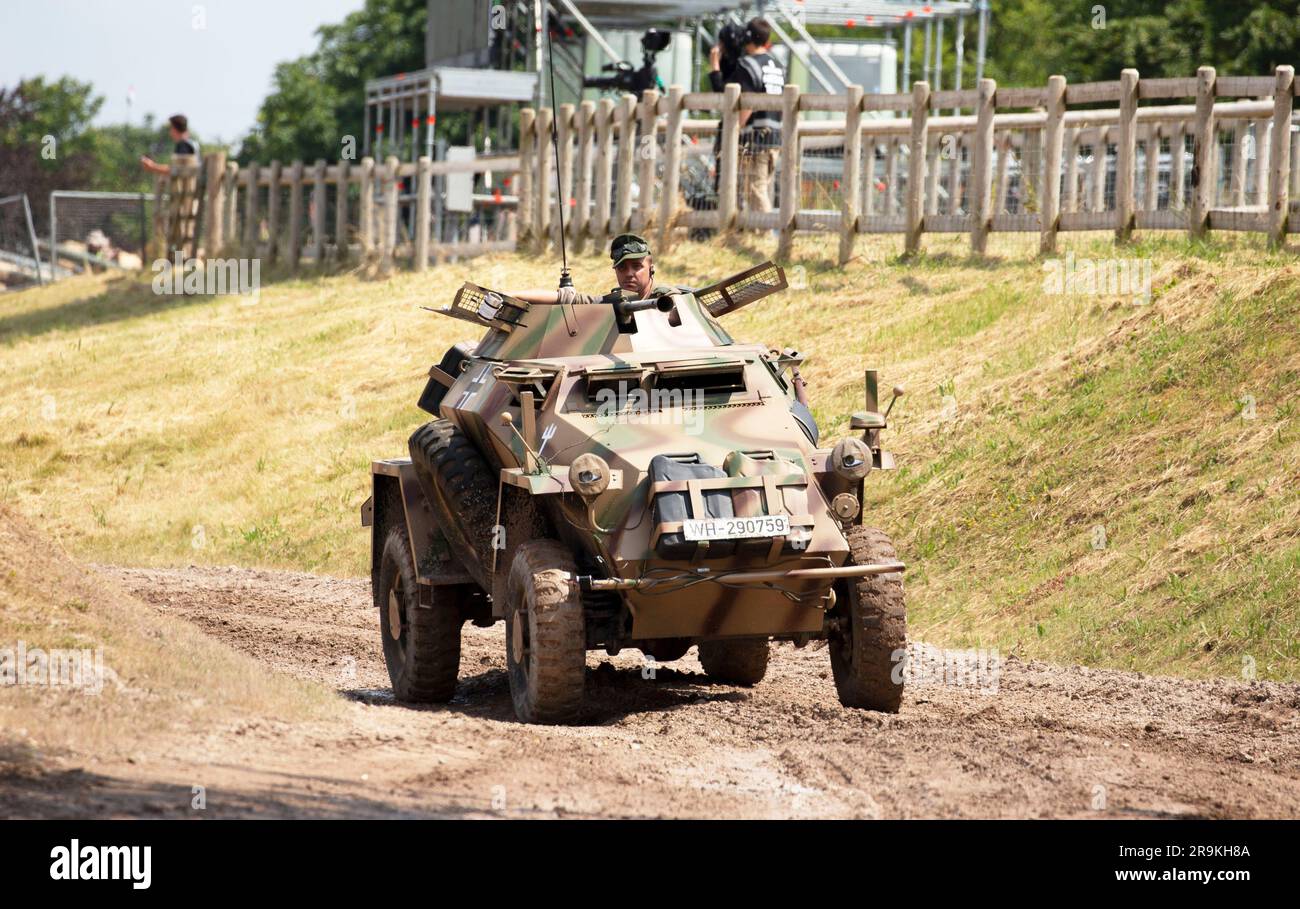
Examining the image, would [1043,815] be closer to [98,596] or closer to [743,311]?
[98,596]

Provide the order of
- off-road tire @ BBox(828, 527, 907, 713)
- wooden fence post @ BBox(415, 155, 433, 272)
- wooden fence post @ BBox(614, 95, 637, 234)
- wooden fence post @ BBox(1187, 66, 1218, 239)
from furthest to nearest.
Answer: wooden fence post @ BBox(415, 155, 433, 272) < wooden fence post @ BBox(614, 95, 637, 234) < wooden fence post @ BBox(1187, 66, 1218, 239) < off-road tire @ BBox(828, 527, 907, 713)

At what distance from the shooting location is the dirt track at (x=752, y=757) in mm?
7445

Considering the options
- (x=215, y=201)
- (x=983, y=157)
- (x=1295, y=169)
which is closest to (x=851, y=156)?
(x=983, y=157)

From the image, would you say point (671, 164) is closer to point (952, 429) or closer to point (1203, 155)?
point (1203, 155)

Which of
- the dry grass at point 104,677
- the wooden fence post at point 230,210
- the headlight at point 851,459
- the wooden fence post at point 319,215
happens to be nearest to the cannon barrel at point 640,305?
the headlight at point 851,459

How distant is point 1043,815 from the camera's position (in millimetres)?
7684

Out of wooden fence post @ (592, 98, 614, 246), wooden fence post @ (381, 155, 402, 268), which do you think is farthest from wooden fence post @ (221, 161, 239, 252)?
wooden fence post @ (592, 98, 614, 246)

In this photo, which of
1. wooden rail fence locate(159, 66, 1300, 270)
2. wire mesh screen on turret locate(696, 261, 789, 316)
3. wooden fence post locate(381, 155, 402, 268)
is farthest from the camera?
wooden fence post locate(381, 155, 402, 268)

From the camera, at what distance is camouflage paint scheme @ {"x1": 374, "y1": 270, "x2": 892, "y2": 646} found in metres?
9.69

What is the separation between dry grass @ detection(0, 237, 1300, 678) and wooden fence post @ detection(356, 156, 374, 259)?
1.80 m

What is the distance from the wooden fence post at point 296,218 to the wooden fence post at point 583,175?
8.56 meters

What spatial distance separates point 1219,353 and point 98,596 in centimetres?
889

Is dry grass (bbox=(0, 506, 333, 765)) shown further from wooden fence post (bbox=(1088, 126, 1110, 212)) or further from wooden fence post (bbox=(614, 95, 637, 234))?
wooden fence post (bbox=(614, 95, 637, 234))
